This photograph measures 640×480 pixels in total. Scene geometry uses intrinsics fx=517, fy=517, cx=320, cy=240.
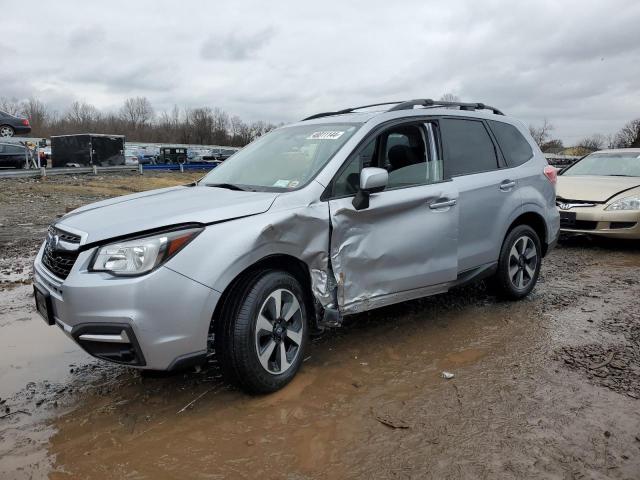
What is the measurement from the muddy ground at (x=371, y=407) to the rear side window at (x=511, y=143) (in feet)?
4.92

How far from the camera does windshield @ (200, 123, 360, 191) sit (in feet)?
12.0

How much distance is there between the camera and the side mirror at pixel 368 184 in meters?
3.46

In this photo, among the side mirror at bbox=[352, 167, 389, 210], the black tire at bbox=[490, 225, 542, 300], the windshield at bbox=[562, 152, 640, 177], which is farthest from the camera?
the windshield at bbox=[562, 152, 640, 177]

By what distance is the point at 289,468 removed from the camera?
254 centimetres

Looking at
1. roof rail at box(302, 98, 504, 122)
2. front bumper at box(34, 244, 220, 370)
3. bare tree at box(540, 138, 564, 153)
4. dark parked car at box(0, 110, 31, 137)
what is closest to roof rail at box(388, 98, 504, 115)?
roof rail at box(302, 98, 504, 122)

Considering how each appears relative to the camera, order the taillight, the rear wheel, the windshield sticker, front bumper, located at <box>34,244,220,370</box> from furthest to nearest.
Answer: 1. the rear wheel
2. the taillight
3. the windshield sticker
4. front bumper, located at <box>34,244,220,370</box>

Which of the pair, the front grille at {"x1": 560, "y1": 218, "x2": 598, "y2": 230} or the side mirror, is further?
the front grille at {"x1": 560, "y1": 218, "x2": 598, "y2": 230}

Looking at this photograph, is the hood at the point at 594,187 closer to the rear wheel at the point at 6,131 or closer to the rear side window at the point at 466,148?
the rear side window at the point at 466,148

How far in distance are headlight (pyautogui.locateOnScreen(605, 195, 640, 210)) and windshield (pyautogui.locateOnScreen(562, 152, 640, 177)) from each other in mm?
1065

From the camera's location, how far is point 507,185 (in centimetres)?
480

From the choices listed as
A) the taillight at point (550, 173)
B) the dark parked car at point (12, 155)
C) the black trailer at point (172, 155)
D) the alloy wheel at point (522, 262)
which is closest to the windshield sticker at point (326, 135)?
the alloy wheel at point (522, 262)

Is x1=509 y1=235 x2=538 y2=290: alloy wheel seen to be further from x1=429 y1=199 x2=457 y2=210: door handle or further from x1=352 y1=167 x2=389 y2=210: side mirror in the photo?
x1=352 y1=167 x2=389 y2=210: side mirror

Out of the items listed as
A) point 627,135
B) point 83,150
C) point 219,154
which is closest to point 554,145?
point 627,135

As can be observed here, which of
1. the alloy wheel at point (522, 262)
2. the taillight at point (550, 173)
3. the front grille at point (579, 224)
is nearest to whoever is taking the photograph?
the alloy wheel at point (522, 262)
